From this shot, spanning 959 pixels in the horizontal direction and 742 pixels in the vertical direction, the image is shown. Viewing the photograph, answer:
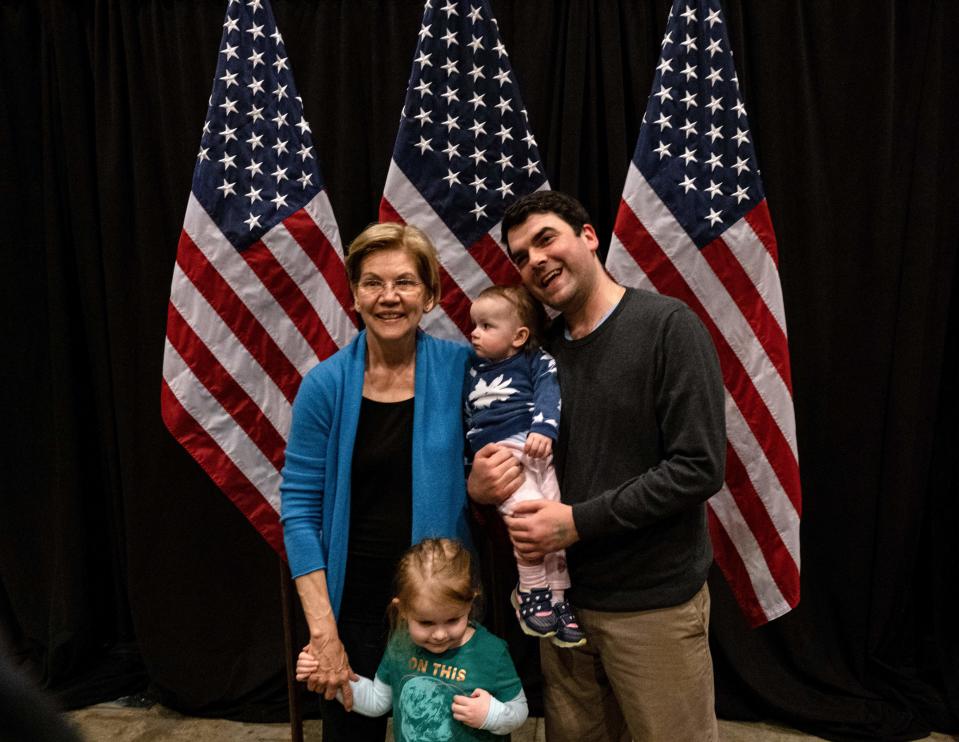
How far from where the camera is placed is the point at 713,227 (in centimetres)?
267

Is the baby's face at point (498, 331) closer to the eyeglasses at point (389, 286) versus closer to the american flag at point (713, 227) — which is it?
the eyeglasses at point (389, 286)

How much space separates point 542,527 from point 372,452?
18.7 inches

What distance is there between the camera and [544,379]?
6.79ft

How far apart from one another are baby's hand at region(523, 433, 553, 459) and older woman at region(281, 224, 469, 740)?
0.19 metres

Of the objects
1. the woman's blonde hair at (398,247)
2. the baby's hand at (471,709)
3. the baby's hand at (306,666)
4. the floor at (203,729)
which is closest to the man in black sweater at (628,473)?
the woman's blonde hair at (398,247)

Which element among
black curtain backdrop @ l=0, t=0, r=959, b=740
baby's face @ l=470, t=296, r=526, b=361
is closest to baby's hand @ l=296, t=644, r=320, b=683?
baby's face @ l=470, t=296, r=526, b=361

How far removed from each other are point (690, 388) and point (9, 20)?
3.10m

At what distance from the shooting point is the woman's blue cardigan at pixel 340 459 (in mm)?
2010

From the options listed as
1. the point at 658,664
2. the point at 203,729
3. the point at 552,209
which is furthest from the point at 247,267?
the point at 203,729

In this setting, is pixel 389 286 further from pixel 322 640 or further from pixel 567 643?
pixel 567 643

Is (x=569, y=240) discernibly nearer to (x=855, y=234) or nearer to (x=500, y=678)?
(x=500, y=678)

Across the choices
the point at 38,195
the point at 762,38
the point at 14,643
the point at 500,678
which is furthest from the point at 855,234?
the point at 14,643

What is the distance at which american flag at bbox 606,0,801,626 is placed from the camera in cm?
267

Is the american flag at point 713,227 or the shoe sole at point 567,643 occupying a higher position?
the american flag at point 713,227
